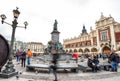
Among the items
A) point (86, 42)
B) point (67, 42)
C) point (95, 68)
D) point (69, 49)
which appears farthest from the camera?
point (67, 42)

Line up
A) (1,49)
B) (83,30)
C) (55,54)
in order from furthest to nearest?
(83,30)
(55,54)
(1,49)

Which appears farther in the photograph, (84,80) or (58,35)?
(58,35)

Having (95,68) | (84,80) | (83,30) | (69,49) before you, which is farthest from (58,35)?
(83,30)

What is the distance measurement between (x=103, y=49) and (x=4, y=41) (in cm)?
4590

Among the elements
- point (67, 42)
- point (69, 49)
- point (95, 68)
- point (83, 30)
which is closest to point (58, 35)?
point (95, 68)

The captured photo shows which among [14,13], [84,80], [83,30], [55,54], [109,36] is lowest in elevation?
[84,80]

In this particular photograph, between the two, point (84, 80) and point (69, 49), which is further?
point (69, 49)

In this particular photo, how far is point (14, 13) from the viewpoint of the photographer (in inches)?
284

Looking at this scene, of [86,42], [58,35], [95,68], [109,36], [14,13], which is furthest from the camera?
[86,42]

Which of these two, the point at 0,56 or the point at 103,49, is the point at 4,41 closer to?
the point at 0,56

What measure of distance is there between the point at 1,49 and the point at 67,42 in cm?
7028

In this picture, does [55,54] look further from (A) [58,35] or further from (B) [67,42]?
(B) [67,42]

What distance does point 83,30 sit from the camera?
80.6 meters

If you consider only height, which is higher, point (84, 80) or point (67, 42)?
point (67, 42)
